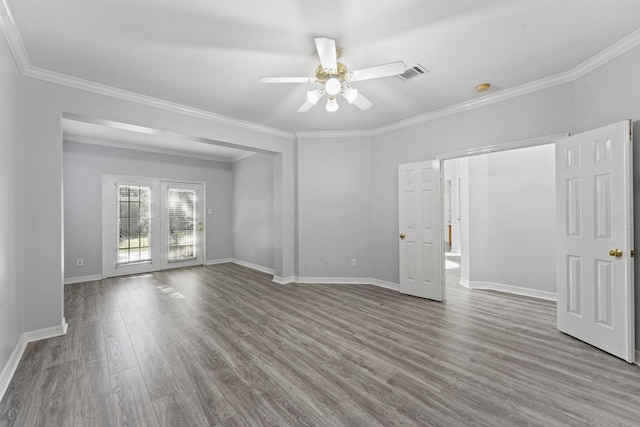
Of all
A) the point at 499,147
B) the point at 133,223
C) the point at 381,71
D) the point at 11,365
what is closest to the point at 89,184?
the point at 133,223

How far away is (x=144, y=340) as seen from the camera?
276 centimetres

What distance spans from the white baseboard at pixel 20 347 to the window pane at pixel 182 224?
11.1ft

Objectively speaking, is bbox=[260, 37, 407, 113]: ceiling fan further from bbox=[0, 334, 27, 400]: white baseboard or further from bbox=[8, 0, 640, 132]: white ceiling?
bbox=[0, 334, 27, 400]: white baseboard

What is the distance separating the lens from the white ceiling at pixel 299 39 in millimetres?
1977

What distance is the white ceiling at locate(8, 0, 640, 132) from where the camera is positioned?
198 centimetres

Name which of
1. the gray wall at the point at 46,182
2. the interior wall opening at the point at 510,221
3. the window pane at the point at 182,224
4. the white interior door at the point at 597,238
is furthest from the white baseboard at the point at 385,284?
the window pane at the point at 182,224

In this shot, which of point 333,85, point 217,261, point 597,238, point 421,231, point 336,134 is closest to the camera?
point 333,85

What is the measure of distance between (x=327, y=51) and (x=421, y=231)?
3.01 metres

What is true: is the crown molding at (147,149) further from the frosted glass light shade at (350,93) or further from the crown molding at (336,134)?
the frosted glass light shade at (350,93)

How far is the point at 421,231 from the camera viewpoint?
416cm

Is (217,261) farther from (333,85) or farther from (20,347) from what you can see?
(333,85)

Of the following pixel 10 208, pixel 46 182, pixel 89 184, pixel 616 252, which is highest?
pixel 89 184

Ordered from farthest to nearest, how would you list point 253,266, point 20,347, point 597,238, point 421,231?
1. point 253,266
2. point 421,231
3. point 597,238
4. point 20,347

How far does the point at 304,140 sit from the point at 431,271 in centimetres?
319
